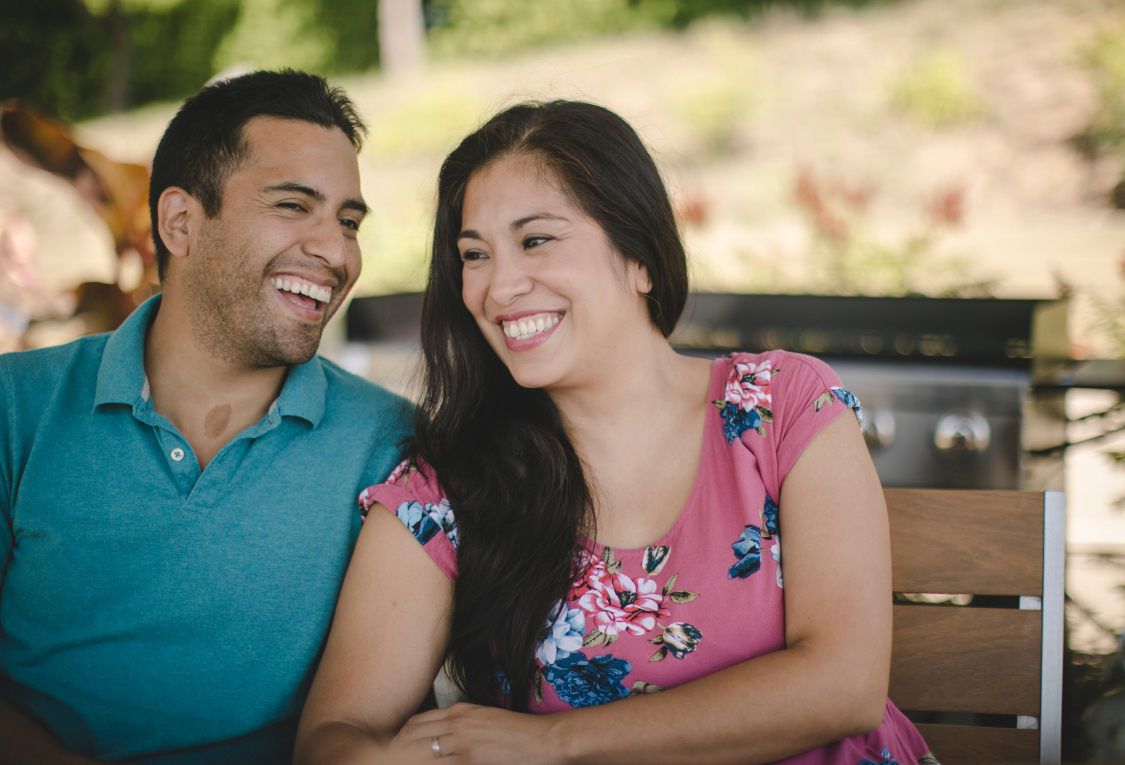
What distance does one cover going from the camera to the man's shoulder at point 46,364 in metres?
1.43

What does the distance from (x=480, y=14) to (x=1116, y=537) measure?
18.0ft

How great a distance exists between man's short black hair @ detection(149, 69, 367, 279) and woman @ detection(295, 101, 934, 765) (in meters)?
0.38

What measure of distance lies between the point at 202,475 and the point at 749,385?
983 mm

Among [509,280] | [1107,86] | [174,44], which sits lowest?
[509,280]

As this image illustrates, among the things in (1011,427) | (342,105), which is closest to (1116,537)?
(1011,427)

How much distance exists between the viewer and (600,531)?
1357mm

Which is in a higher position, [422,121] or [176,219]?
[422,121]

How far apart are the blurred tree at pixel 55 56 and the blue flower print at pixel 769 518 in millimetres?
6131

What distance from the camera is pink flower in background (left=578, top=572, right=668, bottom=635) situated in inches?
49.1

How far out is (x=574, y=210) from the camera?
A: 1342 mm

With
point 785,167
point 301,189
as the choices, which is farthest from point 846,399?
point 785,167

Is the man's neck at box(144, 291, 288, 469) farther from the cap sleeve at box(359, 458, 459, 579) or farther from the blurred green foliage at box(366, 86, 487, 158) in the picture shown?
the blurred green foliage at box(366, 86, 487, 158)

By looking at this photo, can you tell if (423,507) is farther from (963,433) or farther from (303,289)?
(963,433)

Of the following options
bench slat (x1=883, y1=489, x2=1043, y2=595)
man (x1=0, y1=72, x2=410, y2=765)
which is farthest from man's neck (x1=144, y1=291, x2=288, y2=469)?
bench slat (x1=883, y1=489, x2=1043, y2=595)
